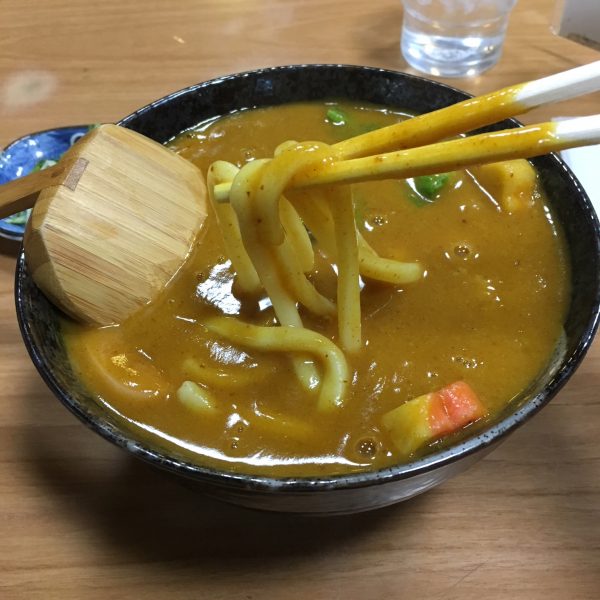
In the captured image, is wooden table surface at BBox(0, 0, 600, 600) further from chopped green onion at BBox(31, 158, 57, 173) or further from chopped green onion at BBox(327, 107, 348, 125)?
chopped green onion at BBox(327, 107, 348, 125)

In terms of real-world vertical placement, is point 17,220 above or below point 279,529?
above

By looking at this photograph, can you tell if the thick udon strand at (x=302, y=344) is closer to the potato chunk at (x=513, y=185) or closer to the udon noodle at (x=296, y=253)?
the udon noodle at (x=296, y=253)

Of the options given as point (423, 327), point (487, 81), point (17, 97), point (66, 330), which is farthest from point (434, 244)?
point (17, 97)

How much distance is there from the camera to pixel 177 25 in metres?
2.18

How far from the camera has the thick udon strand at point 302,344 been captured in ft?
3.45

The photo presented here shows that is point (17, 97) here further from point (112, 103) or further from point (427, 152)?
point (427, 152)

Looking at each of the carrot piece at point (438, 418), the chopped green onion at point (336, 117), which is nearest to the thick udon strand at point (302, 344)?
the carrot piece at point (438, 418)

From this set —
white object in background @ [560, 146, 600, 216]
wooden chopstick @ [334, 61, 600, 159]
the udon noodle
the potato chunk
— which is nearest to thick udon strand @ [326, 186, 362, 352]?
the udon noodle

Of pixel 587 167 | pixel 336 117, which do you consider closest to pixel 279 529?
pixel 336 117

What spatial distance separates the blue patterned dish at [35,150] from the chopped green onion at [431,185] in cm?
91

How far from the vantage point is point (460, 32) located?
193 centimetres

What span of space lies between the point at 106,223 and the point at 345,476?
0.59m

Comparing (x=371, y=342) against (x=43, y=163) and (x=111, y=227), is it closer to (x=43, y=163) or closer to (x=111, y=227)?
(x=111, y=227)

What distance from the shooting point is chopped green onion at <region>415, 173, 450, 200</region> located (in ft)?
4.44
